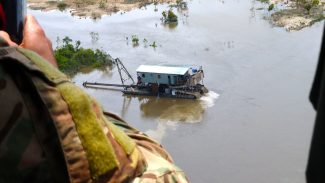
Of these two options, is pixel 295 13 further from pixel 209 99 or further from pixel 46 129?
pixel 46 129

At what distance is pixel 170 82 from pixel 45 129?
28.9 ft

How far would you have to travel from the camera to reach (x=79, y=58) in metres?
11.7

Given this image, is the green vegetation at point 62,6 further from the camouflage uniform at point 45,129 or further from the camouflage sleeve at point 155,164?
the camouflage uniform at point 45,129

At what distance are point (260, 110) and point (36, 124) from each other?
26.7 feet

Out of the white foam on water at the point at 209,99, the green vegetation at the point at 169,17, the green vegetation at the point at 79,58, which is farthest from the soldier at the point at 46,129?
the green vegetation at the point at 169,17

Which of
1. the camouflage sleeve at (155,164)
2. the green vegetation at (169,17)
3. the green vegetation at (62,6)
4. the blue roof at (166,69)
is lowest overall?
the blue roof at (166,69)

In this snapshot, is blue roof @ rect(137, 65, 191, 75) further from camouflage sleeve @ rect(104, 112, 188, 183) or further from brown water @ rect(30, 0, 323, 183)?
camouflage sleeve @ rect(104, 112, 188, 183)

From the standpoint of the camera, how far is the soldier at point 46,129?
87 centimetres

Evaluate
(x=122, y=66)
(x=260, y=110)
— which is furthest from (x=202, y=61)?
(x=260, y=110)

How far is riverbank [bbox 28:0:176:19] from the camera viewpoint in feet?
53.1

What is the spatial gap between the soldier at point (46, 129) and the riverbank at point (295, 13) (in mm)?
12359

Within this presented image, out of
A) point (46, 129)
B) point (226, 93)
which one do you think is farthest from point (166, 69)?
point (46, 129)

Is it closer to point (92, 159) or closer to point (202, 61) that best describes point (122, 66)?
point (202, 61)

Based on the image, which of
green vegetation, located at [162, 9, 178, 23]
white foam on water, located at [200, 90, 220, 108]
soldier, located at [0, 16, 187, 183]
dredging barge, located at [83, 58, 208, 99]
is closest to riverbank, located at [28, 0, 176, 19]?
green vegetation, located at [162, 9, 178, 23]
